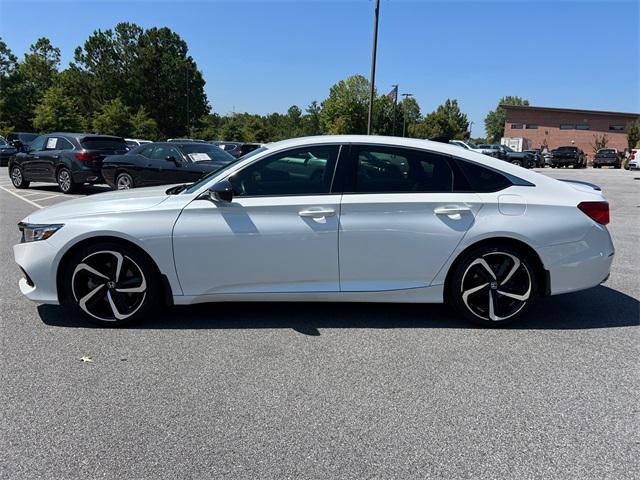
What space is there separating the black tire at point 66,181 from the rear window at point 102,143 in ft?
2.76

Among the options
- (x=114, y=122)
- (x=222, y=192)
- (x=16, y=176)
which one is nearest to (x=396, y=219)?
(x=222, y=192)

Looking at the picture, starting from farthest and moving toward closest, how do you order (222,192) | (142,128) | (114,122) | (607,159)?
(142,128)
(114,122)
(607,159)
(222,192)

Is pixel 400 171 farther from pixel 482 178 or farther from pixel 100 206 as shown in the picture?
pixel 100 206

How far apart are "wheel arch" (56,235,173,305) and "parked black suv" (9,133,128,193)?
10.0 meters

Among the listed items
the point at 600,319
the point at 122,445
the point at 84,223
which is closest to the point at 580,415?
the point at 600,319

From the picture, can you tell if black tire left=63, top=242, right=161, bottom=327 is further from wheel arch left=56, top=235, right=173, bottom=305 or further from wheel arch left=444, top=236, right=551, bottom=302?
wheel arch left=444, top=236, right=551, bottom=302

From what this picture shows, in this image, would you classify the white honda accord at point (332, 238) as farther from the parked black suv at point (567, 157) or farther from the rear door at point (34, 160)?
the parked black suv at point (567, 157)

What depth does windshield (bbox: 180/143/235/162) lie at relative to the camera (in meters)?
11.4

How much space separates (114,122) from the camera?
5172cm

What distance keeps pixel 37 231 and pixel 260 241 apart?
1.82 metres

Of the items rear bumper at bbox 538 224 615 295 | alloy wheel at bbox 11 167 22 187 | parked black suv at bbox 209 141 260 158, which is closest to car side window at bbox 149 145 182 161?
alloy wheel at bbox 11 167 22 187

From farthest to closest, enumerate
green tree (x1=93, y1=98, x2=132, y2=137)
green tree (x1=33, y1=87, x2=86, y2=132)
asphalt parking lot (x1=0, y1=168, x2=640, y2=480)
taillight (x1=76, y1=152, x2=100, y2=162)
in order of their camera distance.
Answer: green tree (x1=93, y1=98, x2=132, y2=137) → green tree (x1=33, y1=87, x2=86, y2=132) → taillight (x1=76, y1=152, x2=100, y2=162) → asphalt parking lot (x1=0, y1=168, x2=640, y2=480)

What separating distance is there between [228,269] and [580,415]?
8.55 ft

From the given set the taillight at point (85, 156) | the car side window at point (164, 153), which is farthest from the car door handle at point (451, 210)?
the taillight at point (85, 156)
